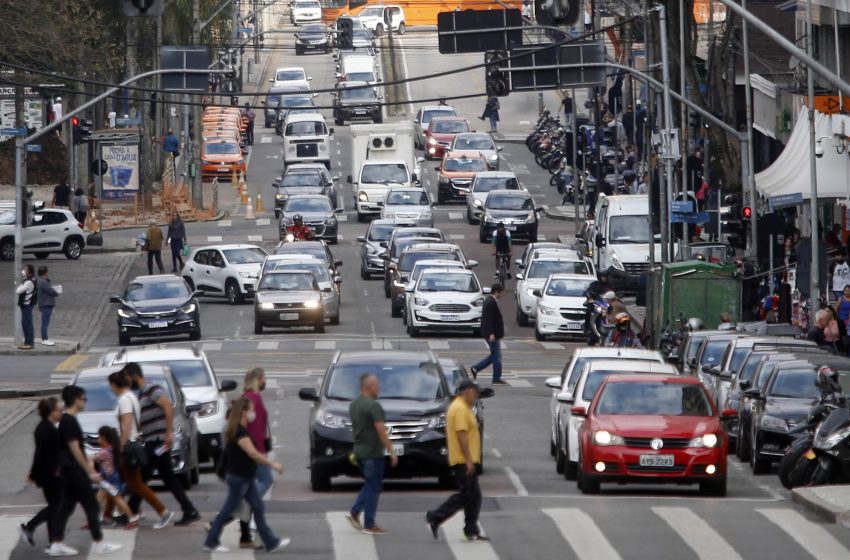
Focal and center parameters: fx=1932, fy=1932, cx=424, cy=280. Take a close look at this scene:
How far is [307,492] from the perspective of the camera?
20.8m

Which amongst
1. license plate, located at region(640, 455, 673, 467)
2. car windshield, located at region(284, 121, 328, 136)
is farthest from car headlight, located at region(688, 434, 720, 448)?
car windshield, located at region(284, 121, 328, 136)

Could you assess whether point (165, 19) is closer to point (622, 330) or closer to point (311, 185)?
point (311, 185)

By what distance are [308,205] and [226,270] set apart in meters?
→ 11.7

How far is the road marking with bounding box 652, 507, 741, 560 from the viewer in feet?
52.5

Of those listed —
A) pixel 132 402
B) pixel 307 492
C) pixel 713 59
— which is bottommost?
pixel 307 492

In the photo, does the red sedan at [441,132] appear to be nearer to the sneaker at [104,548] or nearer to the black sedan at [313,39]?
the black sedan at [313,39]

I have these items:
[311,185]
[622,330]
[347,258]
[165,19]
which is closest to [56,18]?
[347,258]

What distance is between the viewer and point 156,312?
41219 mm

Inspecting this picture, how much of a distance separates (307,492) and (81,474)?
4929 millimetres

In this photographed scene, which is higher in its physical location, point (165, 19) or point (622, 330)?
point (165, 19)

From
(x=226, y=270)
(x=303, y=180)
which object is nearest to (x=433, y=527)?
(x=226, y=270)

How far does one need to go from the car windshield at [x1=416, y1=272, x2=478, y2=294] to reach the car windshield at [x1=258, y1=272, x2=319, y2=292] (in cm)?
250

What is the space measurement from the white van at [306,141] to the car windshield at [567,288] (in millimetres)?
36377

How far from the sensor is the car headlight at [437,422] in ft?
67.1
